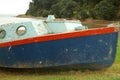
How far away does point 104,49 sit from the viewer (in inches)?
452

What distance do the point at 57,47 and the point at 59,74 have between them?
876 millimetres

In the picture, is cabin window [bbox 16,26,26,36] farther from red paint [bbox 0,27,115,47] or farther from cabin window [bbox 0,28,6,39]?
red paint [bbox 0,27,115,47]

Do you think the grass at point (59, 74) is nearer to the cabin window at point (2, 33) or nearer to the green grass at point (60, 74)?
the green grass at point (60, 74)

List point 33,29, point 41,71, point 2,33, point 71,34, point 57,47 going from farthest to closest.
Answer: point 2,33, point 41,71, point 33,29, point 57,47, point 71,34

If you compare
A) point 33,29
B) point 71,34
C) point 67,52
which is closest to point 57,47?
point 67,52

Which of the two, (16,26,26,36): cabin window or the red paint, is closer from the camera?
the red paint

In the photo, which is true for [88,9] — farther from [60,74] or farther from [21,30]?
[60,74]

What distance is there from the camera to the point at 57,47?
11297mm

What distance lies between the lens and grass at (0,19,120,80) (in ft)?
35.5

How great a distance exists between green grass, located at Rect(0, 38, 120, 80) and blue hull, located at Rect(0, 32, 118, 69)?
0.27m

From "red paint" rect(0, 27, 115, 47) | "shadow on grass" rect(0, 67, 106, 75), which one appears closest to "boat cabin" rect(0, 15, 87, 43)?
"red paint" rect(0, 27, 115, 47)

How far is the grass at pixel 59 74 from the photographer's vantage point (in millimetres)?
10820

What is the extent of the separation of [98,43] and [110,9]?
2391 inches

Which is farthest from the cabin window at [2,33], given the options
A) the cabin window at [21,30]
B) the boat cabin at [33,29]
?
the cabin window at [21,30]
